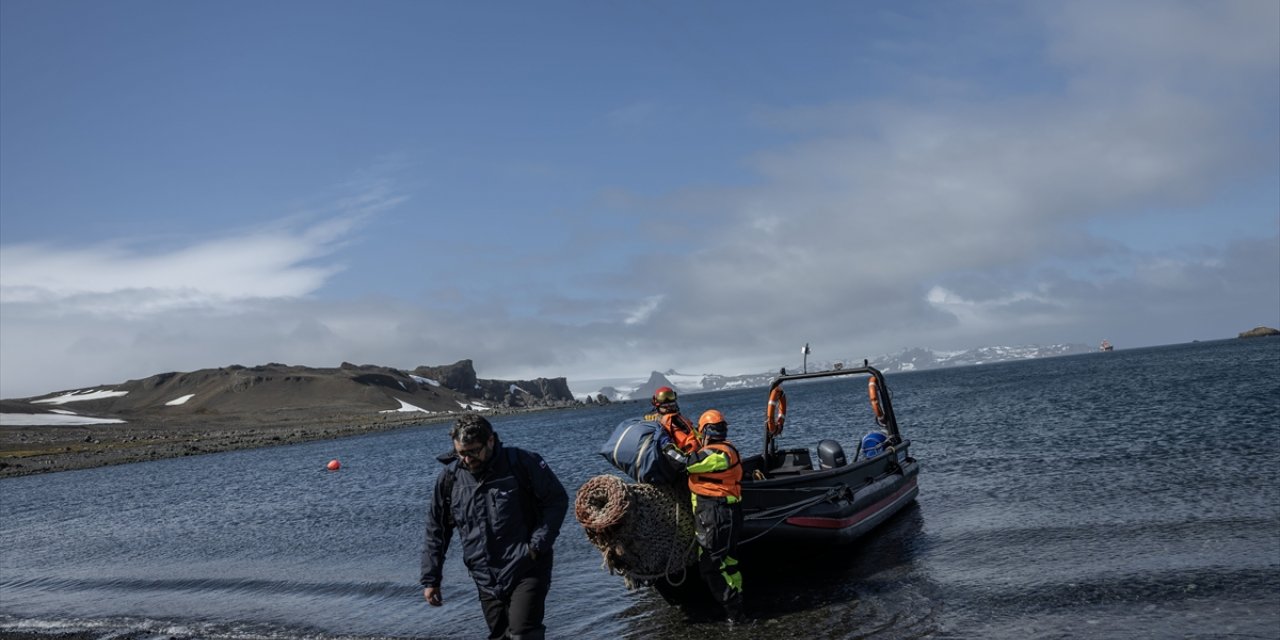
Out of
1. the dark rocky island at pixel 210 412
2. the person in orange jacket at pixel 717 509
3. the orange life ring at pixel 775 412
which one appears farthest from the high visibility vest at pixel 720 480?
the dark rocky island at pixel 210 412

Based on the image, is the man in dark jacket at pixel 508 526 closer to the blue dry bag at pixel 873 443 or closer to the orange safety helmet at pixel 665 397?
the orange safety helmet at pixel 665 397

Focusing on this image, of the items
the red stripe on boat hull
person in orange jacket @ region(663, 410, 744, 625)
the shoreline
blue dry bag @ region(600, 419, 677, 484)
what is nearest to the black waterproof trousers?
person in orange jacket @ region(663, 410, 744, 625)

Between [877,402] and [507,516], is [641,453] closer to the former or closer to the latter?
[507,516]

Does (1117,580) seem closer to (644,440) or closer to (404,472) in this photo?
(644,440)

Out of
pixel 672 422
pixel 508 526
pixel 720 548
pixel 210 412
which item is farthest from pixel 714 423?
pixel 210 412

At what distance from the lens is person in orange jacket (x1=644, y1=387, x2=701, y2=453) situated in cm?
1060

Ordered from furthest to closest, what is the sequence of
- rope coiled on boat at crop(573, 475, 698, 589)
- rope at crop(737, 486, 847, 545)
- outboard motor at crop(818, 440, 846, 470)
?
1. outboard motor at crop(818, 440, 846, 470)
2. rope at crop(737, 486, 847, 545)
3. rope coiled on boat at crop(573, 475, 698, 589)

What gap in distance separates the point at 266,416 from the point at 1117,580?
125637 millimetres

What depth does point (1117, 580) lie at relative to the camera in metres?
10.4

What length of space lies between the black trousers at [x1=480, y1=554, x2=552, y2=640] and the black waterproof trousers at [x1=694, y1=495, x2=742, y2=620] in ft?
12.5

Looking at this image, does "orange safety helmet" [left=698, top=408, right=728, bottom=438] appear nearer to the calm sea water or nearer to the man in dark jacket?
→ the calm sea water

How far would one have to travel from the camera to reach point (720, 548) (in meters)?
9.73

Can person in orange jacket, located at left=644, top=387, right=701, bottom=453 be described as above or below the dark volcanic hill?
below

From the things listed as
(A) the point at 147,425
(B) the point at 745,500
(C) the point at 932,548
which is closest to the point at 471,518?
(B) the point at 745,500
